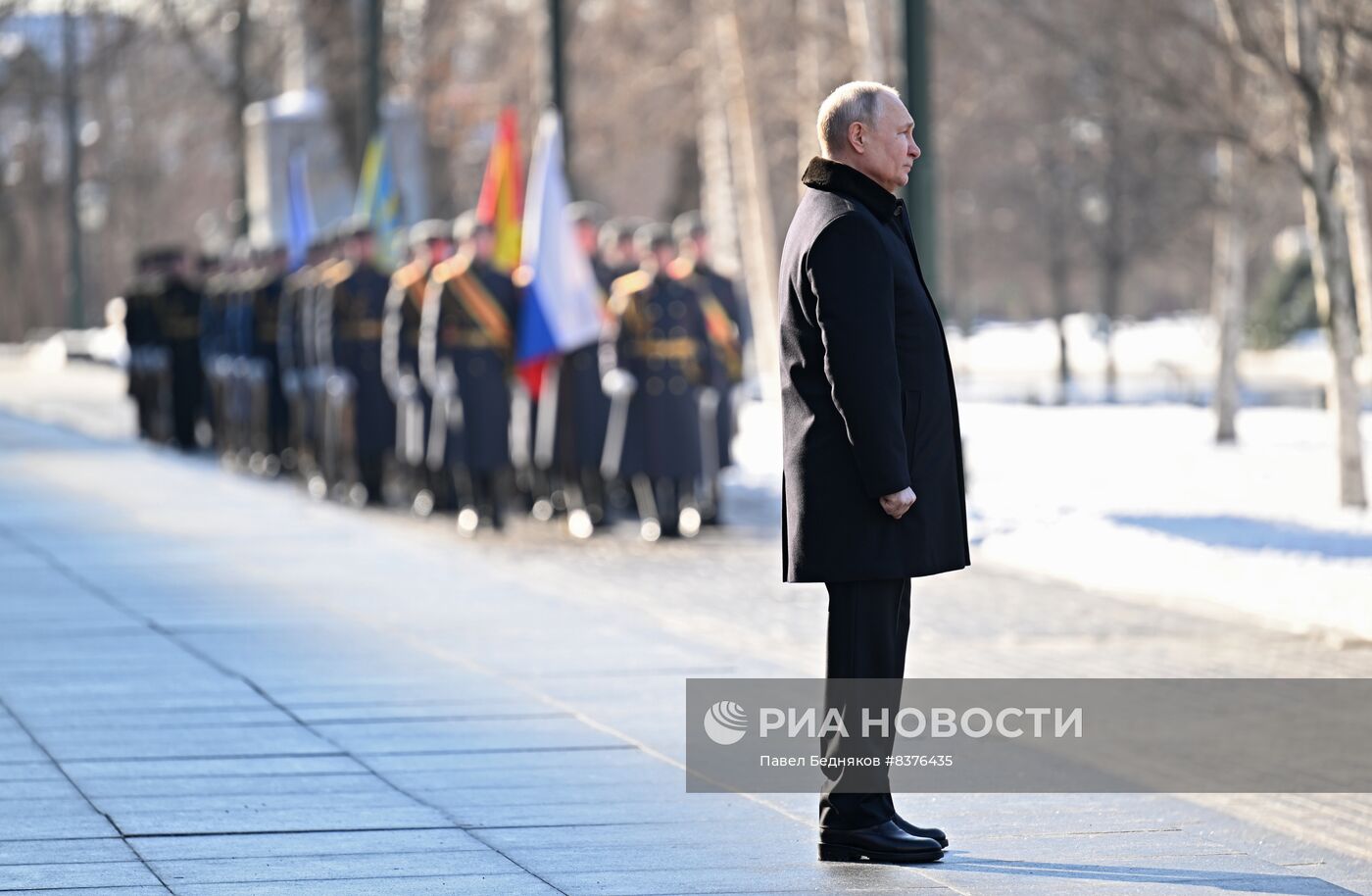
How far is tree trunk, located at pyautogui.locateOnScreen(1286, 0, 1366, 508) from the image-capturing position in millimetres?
15664

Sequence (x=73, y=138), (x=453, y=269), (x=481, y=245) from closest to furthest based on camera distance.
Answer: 1. (x=453, y=269)
2. (x=481, y=245)
3. (x=73, y=138)

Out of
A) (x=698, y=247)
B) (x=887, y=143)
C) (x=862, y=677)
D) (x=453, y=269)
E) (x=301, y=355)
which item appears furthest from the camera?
(x=301, y=355)

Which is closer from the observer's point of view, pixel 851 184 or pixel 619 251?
pixel 851 184

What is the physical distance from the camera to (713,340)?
1664 centimetres

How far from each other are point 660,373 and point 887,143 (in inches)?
401

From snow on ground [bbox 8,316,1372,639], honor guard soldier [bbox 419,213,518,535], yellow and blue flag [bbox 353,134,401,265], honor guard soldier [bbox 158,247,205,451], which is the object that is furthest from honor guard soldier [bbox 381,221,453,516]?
honor guard soldier [bbox 158,247,205,451]

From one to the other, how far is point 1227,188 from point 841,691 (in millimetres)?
17076

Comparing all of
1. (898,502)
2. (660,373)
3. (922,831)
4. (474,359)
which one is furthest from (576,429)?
(898,502)

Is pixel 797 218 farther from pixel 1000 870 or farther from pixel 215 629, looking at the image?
pixel 215 629

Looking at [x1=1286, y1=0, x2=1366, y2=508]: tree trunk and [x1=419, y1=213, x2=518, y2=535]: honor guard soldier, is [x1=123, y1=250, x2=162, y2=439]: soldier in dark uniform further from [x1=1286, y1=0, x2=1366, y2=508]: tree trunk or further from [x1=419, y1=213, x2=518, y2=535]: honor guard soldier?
[x1=1286, y1=0, x2=1366, y2=508]: tree trunk

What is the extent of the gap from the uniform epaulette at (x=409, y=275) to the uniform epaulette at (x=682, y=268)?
198 cm

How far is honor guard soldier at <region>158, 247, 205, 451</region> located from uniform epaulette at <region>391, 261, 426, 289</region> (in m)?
8.01

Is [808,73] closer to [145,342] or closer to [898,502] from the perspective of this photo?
[145,342]

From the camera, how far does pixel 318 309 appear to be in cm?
1941
